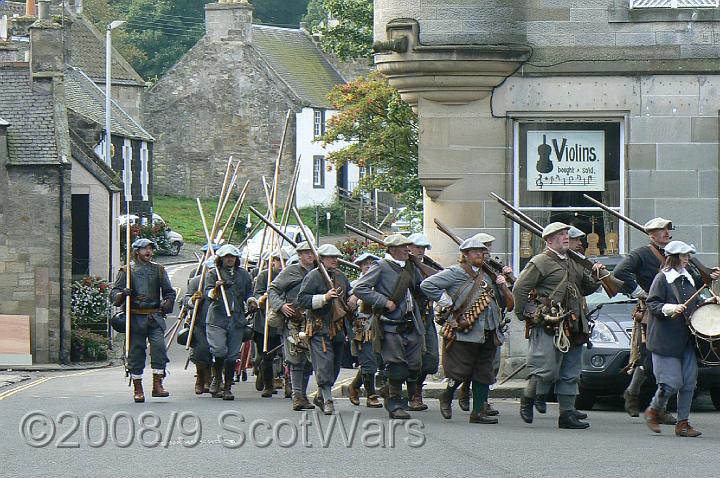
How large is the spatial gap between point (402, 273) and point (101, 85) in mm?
50283

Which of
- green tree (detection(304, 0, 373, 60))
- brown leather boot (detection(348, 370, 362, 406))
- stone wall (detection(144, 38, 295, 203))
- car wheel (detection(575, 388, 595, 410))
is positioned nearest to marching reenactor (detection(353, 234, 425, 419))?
brown leather boot (detection(348, 370, 362, 406))

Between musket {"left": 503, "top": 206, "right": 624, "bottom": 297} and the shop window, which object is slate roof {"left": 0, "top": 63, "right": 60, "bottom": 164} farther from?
musket {"left": 503, "top": 206, "right": 624, "bottom": 297}

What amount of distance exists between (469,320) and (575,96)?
5.56 m

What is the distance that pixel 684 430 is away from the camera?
44.4 ft

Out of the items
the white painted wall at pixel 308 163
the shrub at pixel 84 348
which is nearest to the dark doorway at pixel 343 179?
the white painted wall at pixel 308 163

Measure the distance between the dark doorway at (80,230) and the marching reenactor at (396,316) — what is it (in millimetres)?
25193

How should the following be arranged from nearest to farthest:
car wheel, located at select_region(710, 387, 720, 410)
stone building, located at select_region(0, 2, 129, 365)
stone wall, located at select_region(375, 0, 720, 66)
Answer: car wheel, located at select_region(710, 387, 720, 410) → stone wall, located at select_region(375, 0, 720, 66) → stone building, located at select_region(0, 2, 129, 365)

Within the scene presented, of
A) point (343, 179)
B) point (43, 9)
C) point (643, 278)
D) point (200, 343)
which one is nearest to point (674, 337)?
point (643, 278)

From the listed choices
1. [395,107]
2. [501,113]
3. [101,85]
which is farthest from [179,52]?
[501,113]

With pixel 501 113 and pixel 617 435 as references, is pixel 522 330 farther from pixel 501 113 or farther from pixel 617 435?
pixel 617 435

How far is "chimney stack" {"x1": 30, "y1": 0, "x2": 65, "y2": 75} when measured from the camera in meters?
35.8

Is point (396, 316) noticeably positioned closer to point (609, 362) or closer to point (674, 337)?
point (609, 362)

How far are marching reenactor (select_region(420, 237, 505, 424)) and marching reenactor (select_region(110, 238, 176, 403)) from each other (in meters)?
4.20

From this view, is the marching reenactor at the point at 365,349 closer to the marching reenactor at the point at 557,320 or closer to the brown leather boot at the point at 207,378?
the marching reenactor at the point at 557,320
